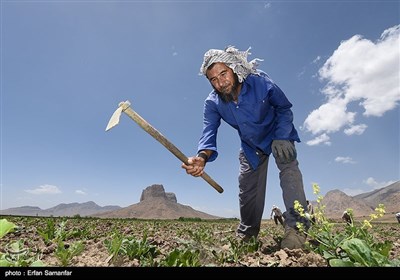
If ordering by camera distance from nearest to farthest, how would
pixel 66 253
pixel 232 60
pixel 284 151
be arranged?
pixel 66 253
pixel 284 151
pixel 232 60

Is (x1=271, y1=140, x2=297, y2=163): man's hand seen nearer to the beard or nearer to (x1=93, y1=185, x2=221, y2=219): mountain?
the beard

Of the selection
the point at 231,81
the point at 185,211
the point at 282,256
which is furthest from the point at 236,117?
the point at 185,211

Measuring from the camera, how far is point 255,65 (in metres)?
4.45

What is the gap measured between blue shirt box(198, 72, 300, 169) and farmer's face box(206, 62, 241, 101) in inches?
4.2

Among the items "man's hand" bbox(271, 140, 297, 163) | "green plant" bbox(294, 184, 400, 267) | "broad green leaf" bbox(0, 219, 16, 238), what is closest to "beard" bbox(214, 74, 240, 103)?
"man's hand" bbox(271, 140, 297, 163)

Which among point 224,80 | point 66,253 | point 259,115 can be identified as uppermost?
point 224,80

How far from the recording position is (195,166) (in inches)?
168

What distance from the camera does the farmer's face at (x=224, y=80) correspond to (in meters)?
4.18

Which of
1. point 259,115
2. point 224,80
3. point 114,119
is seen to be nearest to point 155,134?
point 114,119

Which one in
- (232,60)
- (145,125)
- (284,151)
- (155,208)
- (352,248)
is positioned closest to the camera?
(352,248)

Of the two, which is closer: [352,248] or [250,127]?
[352,248]

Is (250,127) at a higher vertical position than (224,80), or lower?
lower

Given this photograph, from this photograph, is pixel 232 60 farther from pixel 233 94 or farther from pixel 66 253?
pixel 66 253

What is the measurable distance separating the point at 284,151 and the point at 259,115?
1.87ft
